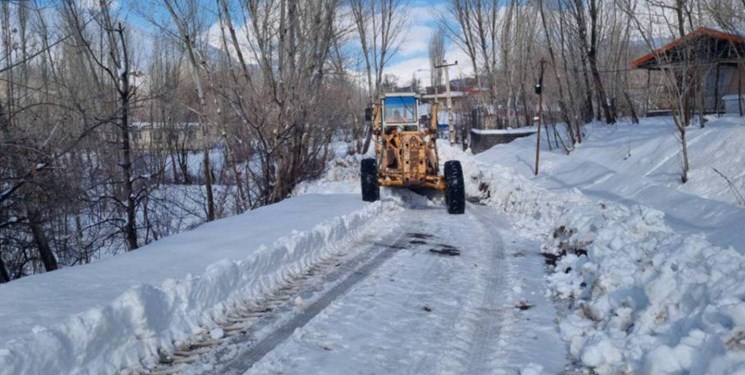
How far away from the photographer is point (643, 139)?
1941cm

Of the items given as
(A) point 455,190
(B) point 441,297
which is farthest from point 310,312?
(A) point 455,190

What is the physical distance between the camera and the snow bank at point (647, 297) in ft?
15.4

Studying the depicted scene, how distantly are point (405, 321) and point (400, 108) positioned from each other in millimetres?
11356

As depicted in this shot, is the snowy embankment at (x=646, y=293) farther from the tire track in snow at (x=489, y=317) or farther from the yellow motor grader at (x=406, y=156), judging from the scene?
the yellow motor grader at (x=406, y=156)

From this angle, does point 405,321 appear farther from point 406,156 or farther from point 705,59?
point 705,59

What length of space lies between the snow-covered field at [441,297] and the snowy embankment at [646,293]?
0.7 inches

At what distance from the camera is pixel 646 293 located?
6160 mm

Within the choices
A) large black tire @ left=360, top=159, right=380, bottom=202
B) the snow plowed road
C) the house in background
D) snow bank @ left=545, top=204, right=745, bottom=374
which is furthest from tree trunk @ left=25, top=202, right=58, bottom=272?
the house in background

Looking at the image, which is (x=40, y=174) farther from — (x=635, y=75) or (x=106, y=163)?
(x=635, y=75)

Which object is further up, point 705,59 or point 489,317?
point 705,59

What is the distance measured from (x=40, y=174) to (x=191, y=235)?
256 centimetres

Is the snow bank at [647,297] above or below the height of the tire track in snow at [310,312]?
above

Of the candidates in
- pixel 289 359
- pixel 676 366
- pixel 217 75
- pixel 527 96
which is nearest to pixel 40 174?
pixel 289 359

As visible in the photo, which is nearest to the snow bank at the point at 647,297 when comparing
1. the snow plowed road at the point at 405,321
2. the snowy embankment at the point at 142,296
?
the snow plowed road at the point at 405,321
